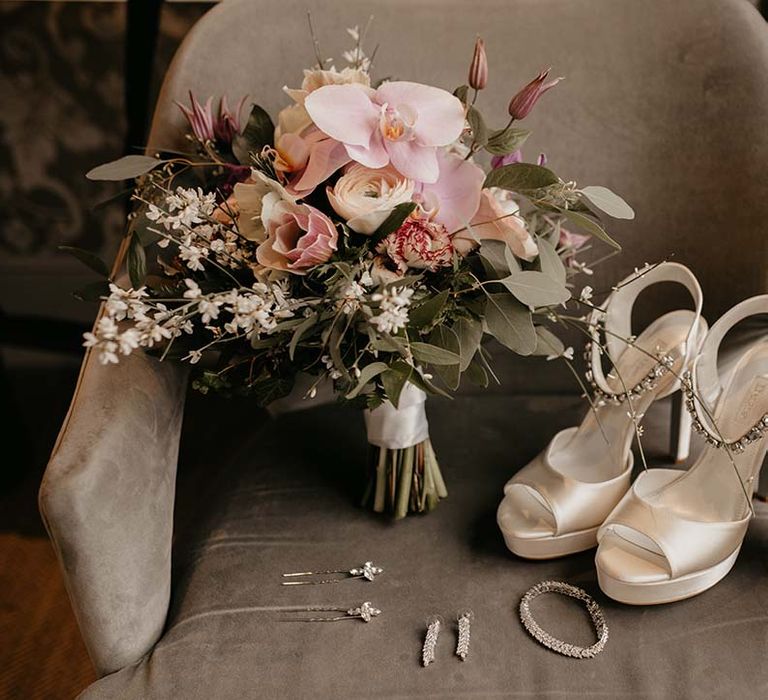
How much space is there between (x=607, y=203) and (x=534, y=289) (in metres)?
0.12

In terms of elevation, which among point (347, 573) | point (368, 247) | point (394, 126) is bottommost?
point (347, 573)

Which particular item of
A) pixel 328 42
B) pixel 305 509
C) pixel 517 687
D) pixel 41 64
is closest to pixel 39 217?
pixel 41 64

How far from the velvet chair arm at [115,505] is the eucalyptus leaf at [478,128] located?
1.34ft

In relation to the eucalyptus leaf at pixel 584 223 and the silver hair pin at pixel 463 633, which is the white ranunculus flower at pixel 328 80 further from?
the silver hair pin at pixel 463 633

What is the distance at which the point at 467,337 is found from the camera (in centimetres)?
76

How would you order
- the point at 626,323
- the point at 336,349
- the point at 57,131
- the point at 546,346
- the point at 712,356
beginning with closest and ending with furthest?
the point at 336,349 < the point at 546,346 < the point at 712,356 < the point at 626,323 < the point at 57,131

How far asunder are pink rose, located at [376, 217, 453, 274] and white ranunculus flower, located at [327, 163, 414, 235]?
0.02 metres

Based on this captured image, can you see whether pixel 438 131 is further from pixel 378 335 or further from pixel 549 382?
pixel 549 382

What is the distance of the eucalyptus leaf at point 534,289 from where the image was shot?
0.73m

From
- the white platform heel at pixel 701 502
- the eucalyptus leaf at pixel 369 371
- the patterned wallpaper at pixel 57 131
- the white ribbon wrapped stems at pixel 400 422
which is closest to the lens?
the eucalyptus leaf at pixel 369 371

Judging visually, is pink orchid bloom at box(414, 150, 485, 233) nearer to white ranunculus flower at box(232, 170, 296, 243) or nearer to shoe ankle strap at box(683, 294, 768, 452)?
white ranunculus flower at box(232, 170, 296, 243)

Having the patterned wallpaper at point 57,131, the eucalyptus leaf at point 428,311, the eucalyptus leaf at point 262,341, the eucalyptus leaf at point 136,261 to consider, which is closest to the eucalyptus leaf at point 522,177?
the eucalyptus leaf at point 428,311

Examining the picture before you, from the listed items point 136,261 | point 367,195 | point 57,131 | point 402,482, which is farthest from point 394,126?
point 57,131

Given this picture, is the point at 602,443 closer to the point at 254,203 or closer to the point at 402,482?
the point at 402,482
